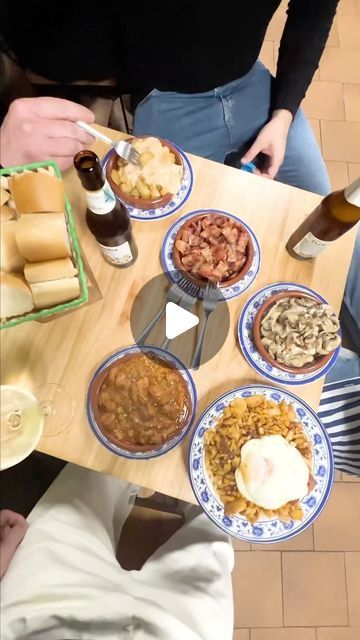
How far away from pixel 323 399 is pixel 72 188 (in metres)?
0.84

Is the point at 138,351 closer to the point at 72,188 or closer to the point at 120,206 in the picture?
the point at 120,206

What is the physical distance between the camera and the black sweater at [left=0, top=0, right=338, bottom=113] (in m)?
1.14

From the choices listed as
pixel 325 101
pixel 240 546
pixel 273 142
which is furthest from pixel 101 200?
pixel 325 101

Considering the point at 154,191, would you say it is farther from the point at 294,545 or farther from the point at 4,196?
the point at 294,545

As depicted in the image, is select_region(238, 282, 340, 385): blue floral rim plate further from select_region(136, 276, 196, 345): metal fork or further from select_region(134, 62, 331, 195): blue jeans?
select_region(134, 62, 331, 195): blue jeans

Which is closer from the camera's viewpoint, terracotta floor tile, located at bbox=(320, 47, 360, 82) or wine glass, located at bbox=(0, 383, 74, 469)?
wine glass, located at bbox=(0, 383, 74, 469)

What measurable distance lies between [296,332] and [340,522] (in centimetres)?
113

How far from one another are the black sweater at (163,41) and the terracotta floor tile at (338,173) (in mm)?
864

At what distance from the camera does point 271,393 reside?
40.0 inches

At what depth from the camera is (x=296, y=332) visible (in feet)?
3.31

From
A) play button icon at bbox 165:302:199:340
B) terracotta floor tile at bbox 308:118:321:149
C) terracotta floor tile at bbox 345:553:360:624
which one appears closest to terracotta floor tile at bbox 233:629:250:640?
terracotta floor tile at bbox 345:553:360:624

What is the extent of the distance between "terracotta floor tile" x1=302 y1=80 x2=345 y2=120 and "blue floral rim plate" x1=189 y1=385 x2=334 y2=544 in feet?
5.88

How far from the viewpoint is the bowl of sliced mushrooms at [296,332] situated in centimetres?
101

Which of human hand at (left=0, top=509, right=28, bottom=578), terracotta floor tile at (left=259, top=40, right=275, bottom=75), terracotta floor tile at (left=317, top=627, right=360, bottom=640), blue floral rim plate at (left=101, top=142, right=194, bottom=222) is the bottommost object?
terracotta floor tile at (left=317, top=627, right=360, bottom=640)
